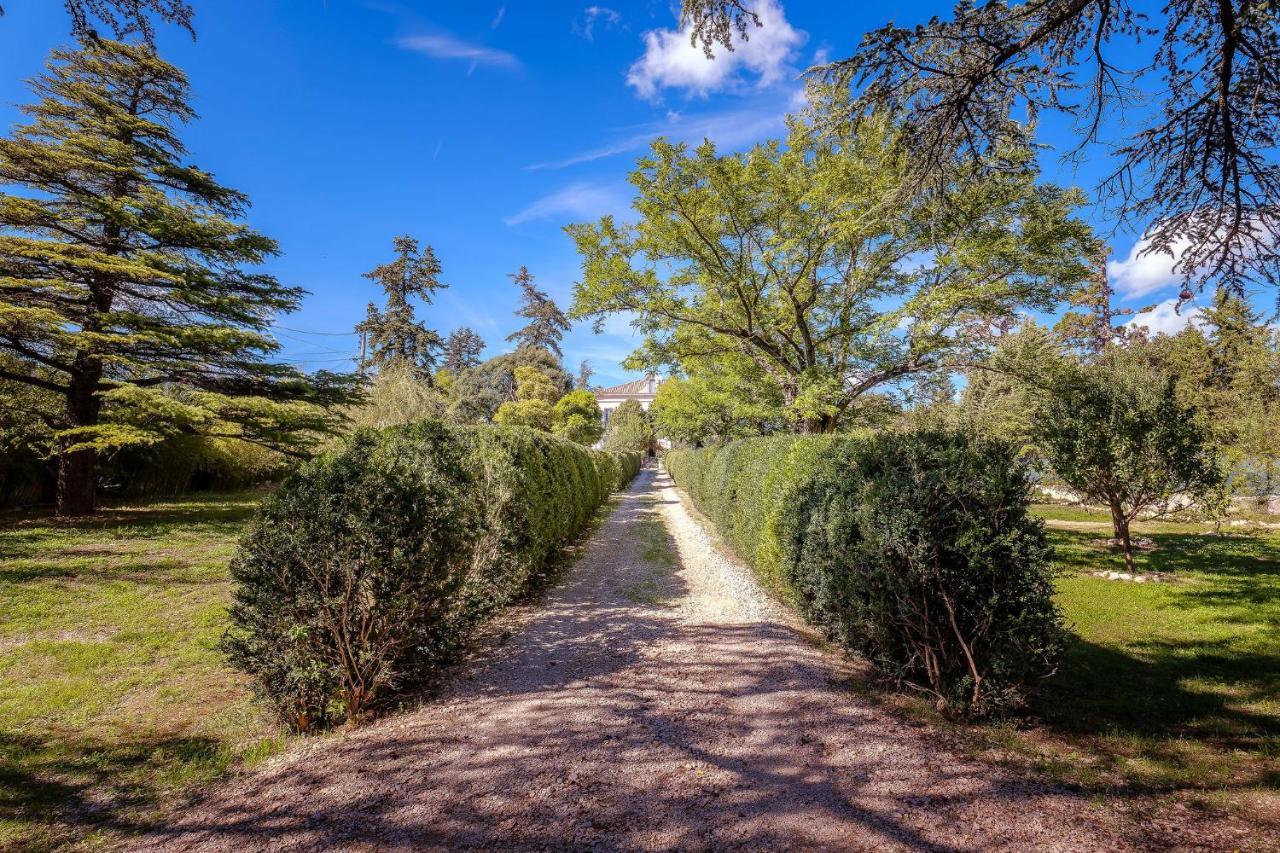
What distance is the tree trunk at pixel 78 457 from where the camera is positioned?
33.0ft

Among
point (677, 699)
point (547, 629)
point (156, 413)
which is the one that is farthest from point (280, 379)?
point (677, 699)

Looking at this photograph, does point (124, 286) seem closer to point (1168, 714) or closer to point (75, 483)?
point (75, 483)

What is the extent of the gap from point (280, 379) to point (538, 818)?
513 inches

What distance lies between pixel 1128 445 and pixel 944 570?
7.44 m

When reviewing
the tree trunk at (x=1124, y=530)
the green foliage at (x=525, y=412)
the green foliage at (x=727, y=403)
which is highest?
the green foliage at (x=525, y=412)

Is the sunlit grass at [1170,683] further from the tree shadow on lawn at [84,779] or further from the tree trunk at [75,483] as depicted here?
the tree trunk at [75,483]

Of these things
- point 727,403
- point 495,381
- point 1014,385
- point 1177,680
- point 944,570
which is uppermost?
point 495,381

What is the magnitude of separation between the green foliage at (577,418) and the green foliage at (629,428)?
285 cm

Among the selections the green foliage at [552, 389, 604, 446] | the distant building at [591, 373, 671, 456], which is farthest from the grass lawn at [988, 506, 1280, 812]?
the distant building at [591, 373, 671, 456]

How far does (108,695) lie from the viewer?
3488 millimetres

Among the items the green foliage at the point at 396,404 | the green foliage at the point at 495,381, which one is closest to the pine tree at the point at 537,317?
the green foliage at the point at 495,381

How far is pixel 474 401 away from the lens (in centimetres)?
3956

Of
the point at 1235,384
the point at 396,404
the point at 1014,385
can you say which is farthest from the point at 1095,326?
the point at 396,404

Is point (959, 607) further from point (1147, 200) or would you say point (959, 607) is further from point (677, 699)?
point (1147, 200)
